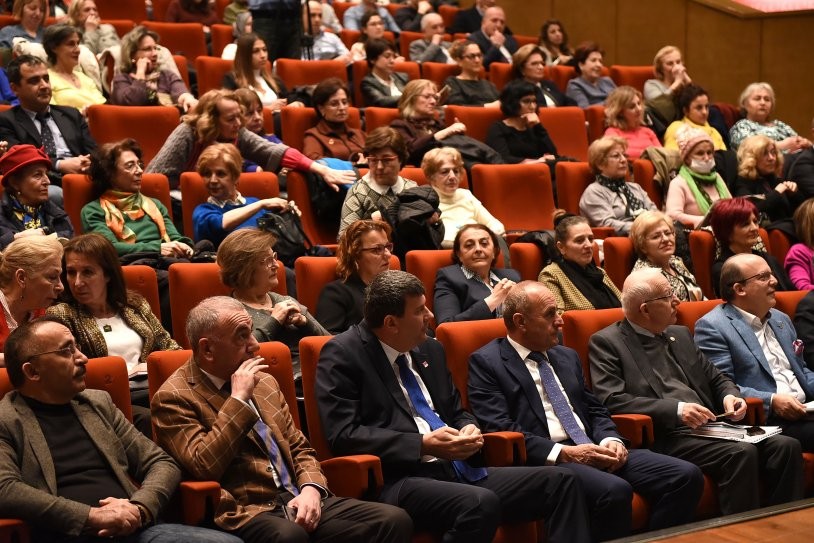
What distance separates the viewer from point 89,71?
4617mm

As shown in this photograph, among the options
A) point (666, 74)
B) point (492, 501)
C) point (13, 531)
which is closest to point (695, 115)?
point (666, 74)

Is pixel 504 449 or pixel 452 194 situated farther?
pixel 452 194

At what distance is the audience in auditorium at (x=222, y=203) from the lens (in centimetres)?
344

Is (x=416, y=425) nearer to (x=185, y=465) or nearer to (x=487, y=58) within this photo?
(x=185, y=465)

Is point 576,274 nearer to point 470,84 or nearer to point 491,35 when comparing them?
point 470,84

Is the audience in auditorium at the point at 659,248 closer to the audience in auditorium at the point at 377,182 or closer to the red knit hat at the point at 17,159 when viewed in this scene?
the audience in auditorium at the point at 377,182

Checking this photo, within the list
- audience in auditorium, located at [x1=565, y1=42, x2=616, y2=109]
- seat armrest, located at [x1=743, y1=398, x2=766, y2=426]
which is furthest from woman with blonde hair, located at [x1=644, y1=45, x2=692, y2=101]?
seat armrest, located at [x1=743, y1=398, x2=766, y2=426]

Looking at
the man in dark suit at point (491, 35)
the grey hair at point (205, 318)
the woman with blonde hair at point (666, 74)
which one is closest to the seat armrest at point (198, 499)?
the grey hair at point (205, 318)

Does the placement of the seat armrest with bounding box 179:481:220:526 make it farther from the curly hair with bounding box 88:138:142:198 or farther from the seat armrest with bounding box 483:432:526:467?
the curly hair with bounding box 88:138:142:198

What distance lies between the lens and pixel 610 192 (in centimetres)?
431

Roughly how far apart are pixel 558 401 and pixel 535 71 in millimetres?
2967

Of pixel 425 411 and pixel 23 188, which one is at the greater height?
pixel 23 188

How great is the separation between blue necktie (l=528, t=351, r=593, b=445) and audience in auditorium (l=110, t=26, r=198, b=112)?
2119 mm

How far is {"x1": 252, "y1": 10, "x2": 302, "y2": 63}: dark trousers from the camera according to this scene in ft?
17.3
